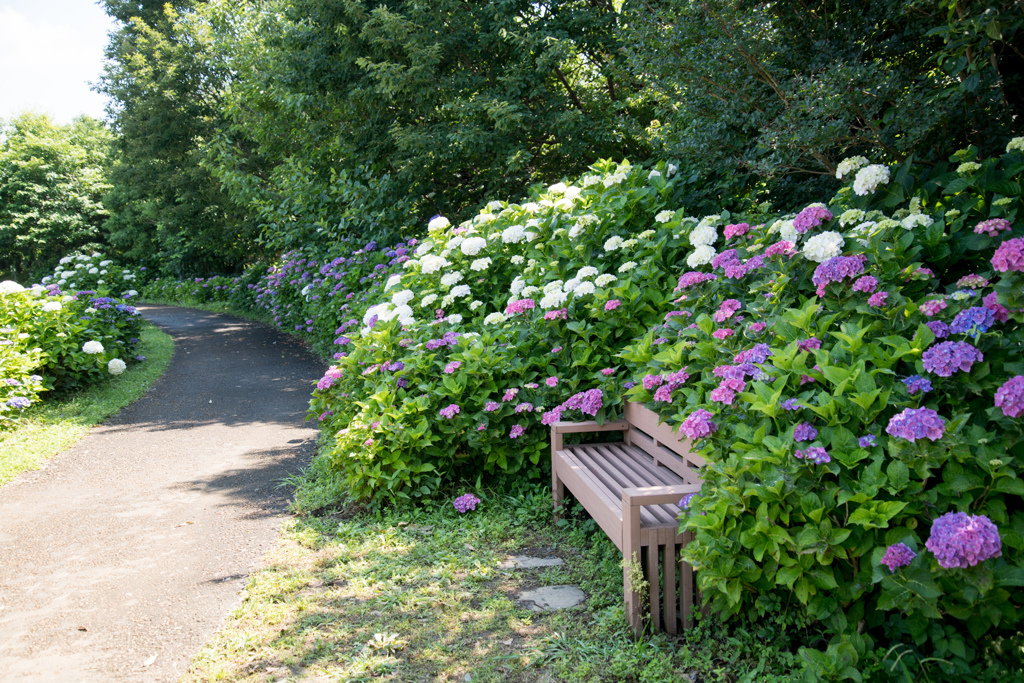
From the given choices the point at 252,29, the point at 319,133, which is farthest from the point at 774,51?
the point at 252,29

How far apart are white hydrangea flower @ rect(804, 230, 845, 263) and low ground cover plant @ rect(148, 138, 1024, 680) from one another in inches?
0.6

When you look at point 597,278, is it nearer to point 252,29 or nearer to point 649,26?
point 649,26

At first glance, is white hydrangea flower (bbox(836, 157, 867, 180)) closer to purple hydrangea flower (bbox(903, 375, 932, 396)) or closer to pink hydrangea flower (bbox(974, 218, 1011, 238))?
pink hydrangea flower (bbox(974, 218, 1011, 238))

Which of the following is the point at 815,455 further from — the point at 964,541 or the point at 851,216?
the point at 851,216

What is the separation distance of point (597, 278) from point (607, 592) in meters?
1.92

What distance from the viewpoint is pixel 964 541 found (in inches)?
74.7

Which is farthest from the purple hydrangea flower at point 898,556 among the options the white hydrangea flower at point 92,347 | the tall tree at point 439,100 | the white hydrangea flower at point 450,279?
the white hydrangea flower at point 92,347

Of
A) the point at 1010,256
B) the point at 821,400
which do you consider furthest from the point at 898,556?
the point at 1010,256

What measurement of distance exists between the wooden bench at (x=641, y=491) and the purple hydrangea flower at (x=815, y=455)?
1.45 feet

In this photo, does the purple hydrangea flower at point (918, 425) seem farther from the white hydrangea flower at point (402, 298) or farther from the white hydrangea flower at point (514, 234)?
the white hydrangea flower at point (402, 298)

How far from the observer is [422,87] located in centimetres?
897

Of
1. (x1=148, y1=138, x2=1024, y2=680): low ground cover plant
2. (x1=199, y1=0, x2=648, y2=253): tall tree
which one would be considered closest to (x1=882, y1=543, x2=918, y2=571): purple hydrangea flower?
(x1=148, y1=138, x2=1024, y2=680): low ground cover plant

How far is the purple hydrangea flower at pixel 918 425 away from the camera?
6.78 feet

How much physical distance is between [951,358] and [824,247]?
760mm
